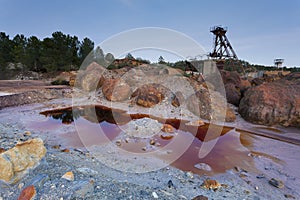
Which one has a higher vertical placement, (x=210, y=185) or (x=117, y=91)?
(x=117, y=91)

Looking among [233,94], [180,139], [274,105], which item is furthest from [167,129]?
[233,94]

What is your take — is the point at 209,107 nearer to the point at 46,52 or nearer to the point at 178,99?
the point at 178,99

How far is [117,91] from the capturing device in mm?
10250

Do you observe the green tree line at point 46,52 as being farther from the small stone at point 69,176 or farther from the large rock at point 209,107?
the small stone at point 69,176

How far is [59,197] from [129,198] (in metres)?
0.86

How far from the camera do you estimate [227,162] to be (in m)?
3.96

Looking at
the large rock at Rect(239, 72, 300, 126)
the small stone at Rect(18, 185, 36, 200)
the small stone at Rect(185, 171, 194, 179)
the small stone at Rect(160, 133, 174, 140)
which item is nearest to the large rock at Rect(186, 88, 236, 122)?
the large rock at Rect(239, 72, 300, 126)

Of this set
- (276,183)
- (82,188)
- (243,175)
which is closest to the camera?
(82,188)

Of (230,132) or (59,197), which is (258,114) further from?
(59,197)

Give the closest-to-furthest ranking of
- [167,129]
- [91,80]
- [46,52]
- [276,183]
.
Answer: [276,183] → [167,129] → [91,80] → [46,52]

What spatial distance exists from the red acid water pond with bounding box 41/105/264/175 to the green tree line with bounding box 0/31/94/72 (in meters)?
15.4

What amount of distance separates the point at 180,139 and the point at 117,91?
6105 mm

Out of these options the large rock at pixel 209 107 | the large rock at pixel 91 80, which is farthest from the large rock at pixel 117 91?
the large rock at pixel 209 107

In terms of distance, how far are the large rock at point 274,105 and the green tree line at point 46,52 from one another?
66.3ft
